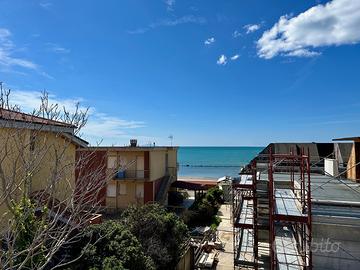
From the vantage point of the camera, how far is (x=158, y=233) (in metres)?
11.4

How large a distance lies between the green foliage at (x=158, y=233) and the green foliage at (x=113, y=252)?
3.63 ft

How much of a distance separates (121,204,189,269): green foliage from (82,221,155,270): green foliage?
1105mm

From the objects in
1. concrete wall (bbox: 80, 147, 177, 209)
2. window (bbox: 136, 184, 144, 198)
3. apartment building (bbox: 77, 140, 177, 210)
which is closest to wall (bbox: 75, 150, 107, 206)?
apartment building (bbox: 77, 140, 177, 210)

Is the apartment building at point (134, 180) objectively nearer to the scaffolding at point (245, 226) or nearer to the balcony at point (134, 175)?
the balcony at point (134, 175)

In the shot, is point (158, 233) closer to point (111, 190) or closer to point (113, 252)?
point (113, 252)

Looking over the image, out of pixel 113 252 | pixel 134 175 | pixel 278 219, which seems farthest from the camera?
pixel 134 175

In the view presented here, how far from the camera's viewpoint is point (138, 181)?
25.1 m

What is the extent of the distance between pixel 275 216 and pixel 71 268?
644 centimetres

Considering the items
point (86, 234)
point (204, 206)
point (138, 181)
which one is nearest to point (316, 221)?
point (86, 234)

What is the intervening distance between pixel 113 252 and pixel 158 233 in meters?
2.87

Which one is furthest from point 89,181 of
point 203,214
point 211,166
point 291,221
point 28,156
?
point 211,166

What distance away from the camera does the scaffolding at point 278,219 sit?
9914 millimetres

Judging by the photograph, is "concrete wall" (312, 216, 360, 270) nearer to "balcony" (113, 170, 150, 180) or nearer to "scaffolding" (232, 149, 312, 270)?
"scaffolding" (232, 149, 312, 270)

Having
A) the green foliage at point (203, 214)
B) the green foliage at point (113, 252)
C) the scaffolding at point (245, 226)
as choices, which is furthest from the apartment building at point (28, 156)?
the green foliage at point (203, 214)
